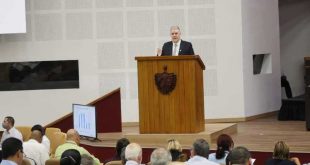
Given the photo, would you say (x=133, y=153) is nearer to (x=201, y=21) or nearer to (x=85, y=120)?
(x=85, y=120)

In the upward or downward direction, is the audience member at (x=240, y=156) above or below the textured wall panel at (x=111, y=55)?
below

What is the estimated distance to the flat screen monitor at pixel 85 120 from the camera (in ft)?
40.5

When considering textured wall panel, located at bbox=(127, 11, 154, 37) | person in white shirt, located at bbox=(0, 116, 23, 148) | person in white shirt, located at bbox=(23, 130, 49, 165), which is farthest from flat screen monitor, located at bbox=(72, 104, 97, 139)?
person in white shirt, located at bbox=(23, 130, 49, 165)

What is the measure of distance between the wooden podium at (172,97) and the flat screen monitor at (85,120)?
1.86 m

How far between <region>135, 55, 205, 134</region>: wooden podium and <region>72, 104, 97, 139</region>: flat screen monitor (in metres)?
1.86

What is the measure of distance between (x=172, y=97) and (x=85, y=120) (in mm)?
2786

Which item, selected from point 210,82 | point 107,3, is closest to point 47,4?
point 107,3

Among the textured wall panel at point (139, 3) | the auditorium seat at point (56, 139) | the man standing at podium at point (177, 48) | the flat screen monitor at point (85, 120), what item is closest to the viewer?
the man standing at podium at point (177, 48)

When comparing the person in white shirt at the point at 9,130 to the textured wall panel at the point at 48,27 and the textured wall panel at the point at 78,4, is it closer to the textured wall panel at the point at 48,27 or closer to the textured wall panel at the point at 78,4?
the textured wall panel at the point at 48,27

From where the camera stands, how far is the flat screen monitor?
12.4 metres

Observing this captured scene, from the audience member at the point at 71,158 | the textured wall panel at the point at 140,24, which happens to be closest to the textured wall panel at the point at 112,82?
the textured wall panel at the point at 140,24

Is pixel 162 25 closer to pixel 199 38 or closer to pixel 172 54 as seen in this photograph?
pixel 199 38

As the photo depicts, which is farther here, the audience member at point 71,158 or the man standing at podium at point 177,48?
the man standing at podium at point 177,48

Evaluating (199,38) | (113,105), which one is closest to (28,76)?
(113,105)
